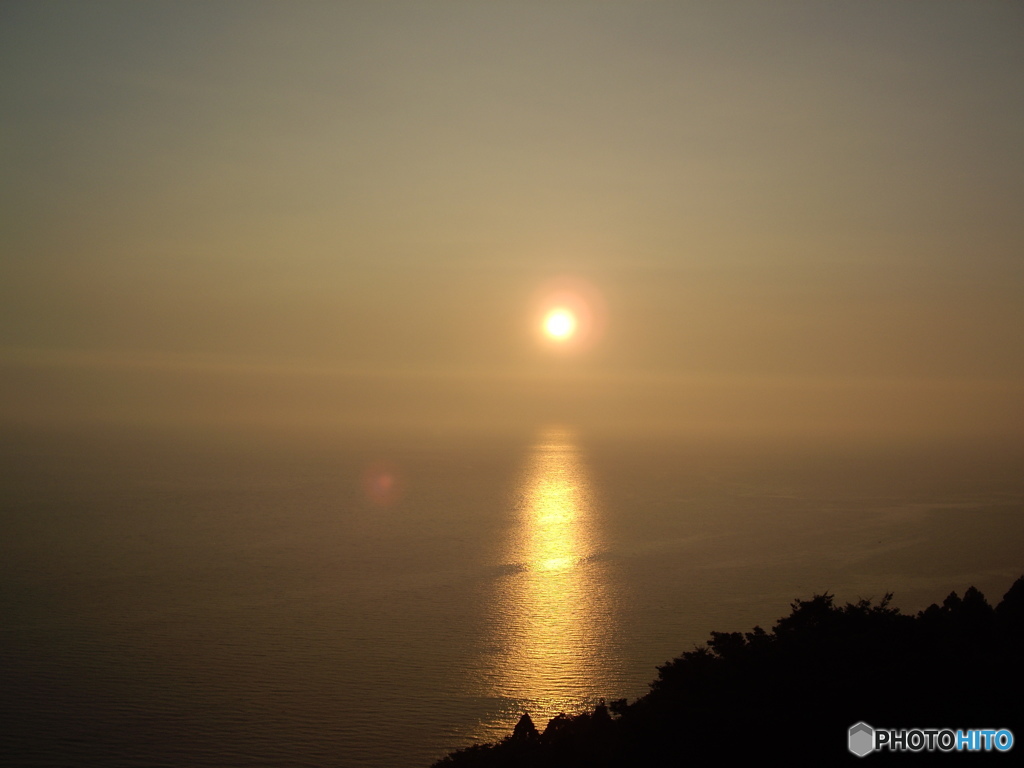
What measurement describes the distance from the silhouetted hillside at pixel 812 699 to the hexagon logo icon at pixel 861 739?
0.28 metres

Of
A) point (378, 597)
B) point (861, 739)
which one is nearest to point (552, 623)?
point (378, 597)

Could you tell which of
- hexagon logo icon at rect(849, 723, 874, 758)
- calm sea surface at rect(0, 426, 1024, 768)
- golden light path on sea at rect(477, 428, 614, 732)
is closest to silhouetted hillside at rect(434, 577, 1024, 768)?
hexagon logo icon at rect(849, 723, 874, 758)

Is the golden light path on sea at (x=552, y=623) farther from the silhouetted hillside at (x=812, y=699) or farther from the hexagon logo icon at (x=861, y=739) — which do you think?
the hexagon logo icon at (x=861, y=739)

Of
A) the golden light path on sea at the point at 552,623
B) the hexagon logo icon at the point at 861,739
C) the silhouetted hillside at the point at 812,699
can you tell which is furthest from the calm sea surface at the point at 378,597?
the hexagon logo icon at the point at 861,739

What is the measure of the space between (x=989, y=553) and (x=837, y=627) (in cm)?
7647

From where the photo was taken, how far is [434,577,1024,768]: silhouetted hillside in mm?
21453

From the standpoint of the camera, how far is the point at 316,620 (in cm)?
5947

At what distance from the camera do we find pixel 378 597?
67000mm

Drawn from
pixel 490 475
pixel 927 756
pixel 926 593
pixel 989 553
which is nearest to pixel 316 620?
pixel 927 756

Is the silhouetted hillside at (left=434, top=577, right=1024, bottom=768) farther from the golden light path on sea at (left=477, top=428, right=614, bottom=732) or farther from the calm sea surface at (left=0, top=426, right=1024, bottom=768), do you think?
the golden light path on sea at (left=477, top=428, right=614, bottom=732)

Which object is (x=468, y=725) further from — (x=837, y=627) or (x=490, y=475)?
(x=490, y=475)

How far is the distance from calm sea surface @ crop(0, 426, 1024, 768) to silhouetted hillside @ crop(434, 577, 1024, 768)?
15.9 m

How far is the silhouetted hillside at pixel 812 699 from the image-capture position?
70.4 ft

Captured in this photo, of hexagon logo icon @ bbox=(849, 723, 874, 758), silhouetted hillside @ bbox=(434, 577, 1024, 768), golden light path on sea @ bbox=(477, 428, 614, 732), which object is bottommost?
hexagon logo icon @ bbox=(849, 723, 874, 758)
